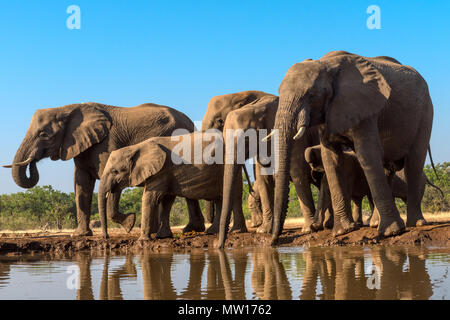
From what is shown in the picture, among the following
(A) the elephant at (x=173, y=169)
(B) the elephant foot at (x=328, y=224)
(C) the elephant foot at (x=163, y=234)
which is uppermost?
(A) the elephant at (x=173, y=169)

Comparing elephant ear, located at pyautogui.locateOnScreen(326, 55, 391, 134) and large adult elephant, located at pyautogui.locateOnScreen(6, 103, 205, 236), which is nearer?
elephant ear, located at pyautogui.locateOnScreen(326, 55, 391, 134)

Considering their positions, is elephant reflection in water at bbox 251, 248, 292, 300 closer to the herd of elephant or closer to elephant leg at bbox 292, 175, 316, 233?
the herd of elephant

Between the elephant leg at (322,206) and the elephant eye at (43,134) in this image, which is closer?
the elephant leg at (322,206)

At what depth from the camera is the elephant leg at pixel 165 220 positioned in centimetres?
1211

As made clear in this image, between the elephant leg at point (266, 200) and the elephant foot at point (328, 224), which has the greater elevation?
the elephant leg at point (266, 200)

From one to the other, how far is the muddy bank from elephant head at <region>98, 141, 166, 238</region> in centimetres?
81

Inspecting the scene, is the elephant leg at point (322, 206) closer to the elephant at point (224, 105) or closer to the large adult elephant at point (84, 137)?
the elephant at point (224, 105)

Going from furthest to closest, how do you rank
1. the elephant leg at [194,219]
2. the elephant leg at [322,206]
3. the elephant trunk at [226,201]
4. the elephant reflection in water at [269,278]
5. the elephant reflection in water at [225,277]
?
1. the elephant leg at [194,219]
2. the elephant leg at [322,206]
3. the elephant trunk at [226,201]
4. the elephant reflection in water at [225,277]
5. the elephant reflection in water at [269,278]

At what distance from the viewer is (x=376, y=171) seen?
9.48m

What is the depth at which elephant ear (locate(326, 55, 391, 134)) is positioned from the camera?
948 cm

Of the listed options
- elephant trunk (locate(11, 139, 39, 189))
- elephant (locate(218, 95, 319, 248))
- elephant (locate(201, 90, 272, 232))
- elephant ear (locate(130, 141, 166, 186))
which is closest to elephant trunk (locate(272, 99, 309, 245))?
elephant (locate(218, 95, 319, 248))

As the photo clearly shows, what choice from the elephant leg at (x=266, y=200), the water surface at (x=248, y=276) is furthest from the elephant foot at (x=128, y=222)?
the water surface at (x=248, y=276)

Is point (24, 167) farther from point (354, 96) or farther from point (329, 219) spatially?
point (354, 96)
